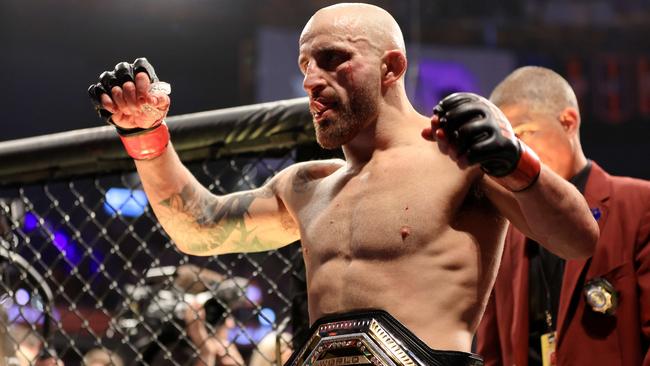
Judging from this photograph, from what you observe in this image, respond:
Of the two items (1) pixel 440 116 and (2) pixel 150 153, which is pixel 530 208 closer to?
(1) pixel 440 116

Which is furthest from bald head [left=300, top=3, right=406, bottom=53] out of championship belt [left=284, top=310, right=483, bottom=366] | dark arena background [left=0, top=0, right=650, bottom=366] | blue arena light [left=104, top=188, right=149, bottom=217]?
dark arena background [left=0, top=0, right=650, bottom=366]

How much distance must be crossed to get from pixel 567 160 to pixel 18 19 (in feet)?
24.2

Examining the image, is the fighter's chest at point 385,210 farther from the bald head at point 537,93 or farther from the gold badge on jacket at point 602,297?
the bald head at point 537,93

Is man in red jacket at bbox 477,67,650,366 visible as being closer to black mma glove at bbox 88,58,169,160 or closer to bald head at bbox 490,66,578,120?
bald head at bbox 490,66,578,120

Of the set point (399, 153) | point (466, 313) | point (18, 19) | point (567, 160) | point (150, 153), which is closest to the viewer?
point (466, 313)

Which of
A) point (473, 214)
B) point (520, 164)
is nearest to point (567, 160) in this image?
point (473, 214)

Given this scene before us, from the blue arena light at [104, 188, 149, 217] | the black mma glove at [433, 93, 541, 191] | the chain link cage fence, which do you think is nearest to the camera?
the black mma glove at [433, 93, 541, 191]

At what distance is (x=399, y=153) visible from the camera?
1.52m

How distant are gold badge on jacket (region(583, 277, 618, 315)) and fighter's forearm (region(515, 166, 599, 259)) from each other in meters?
0.64

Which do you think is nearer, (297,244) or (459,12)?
(297,244)

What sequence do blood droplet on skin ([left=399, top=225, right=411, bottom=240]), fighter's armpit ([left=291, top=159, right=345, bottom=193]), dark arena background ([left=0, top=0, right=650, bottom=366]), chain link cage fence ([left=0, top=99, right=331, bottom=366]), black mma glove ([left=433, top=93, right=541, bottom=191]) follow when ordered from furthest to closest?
1. dark arena background ([left=0, top=0, right=650, bottom=366])
2. chain link cage fence ([left=0, top=99, right=331, bottom=366])
3. fighter's armpit ([left=291, top=159, right=345, bottom=193])
4. blood droplet on skin ([left=399, top=225, right=411, bottom=240])
5. black mma glove ([left=433, top=93, right=541, bottom=191])

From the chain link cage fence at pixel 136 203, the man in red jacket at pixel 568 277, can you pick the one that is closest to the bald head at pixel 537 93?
the man in red jacket at pixel 568 277

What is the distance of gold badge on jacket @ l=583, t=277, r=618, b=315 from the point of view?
1956 millimetres

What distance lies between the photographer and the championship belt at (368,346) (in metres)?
1.31
